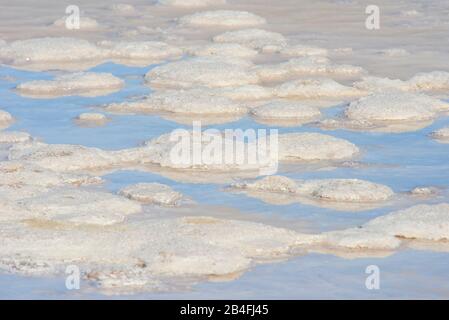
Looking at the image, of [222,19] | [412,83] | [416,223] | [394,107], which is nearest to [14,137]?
[394,107]

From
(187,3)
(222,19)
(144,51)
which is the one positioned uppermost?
Answer: (187,3)

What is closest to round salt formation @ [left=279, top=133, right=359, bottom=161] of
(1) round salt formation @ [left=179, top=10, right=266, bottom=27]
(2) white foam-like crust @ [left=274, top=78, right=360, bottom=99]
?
(2) white foam-like crust @ [left=274, top=78, right=360, bottom=99]

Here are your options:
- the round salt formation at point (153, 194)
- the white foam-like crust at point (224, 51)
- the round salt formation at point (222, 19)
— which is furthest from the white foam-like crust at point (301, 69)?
the round salt formation at point (153, 194)

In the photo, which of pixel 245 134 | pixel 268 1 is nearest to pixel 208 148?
pixel 245 134

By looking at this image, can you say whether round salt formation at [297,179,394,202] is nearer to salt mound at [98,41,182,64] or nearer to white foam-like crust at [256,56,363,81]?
white foam-like crust at [256,56,363,81]

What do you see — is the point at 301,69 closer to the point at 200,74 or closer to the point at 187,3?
the point at 200,74
